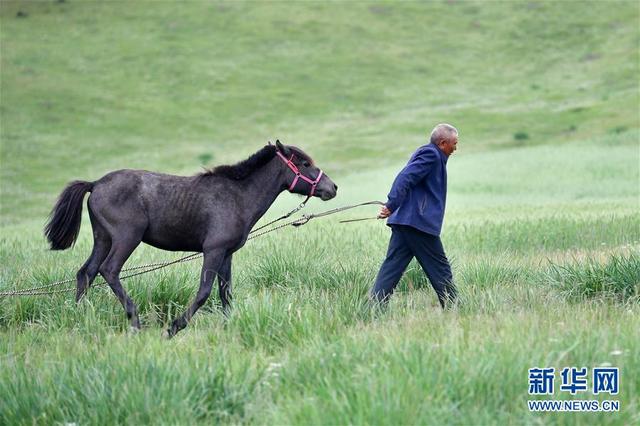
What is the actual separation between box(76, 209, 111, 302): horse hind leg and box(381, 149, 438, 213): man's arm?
2.91 meters

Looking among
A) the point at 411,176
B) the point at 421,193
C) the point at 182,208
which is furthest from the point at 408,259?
the point at 182,208

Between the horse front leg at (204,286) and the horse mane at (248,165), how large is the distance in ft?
2.83

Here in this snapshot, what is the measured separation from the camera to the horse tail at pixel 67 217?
869 centimetres

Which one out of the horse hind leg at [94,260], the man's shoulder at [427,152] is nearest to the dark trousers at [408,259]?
the man's shoulder at [427,152]

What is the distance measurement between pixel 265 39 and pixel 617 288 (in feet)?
196

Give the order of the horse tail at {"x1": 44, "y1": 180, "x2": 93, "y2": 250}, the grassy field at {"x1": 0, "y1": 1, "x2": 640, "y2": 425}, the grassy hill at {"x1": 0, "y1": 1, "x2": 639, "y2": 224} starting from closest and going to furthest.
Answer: the grassy field at {"x1": 0, "y1": 1, "x2": 640, "y2": 425}, the horse tail at {"x1": 44, "y1": 180, "x2": 93, "y2": 250}, the grassy hill at {"x1": 0, "y1": 1, "x2": 639, "y2": 224}

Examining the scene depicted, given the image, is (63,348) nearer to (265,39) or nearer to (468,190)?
(468,190)

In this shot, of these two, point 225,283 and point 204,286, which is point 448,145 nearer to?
point 225,283

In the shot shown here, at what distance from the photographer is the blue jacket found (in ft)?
26.2

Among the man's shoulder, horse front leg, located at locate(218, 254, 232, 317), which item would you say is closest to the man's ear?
horse front leg, located at locate(218, 254, 232, 317)

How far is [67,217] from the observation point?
8.71 metres

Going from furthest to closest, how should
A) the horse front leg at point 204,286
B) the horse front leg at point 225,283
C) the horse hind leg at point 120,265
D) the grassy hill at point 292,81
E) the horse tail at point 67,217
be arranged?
the grassy hill at point 292,81, the horse tail at point 67,217, the horse front leg at point 225,283, the horse hind leg at point 120,265, the horse front leg at point 204,286

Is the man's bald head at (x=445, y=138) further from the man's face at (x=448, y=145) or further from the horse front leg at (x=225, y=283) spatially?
the horse front leg at (x=225, y=283)

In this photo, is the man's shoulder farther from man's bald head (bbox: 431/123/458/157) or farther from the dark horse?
the dark horse
